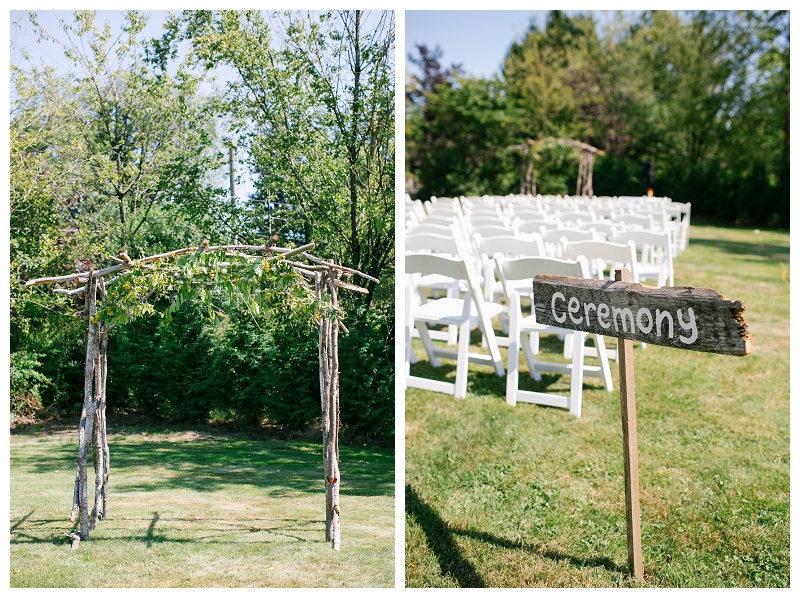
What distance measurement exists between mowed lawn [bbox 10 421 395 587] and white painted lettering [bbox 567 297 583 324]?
90 cm

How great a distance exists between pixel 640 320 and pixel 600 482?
142 cm

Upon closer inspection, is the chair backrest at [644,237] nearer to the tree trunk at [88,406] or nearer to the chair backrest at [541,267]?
the chair backrest at [541,267]

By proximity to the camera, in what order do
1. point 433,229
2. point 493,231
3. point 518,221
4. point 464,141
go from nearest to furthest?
point 433,229, point 493,231, point 518,221, point 464,141

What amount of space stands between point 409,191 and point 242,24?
807 inches

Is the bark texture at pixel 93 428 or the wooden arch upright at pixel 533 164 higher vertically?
the wooden arch upright at pixel 533 164

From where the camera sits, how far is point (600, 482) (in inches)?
126

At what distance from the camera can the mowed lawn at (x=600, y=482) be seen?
2.54 meters

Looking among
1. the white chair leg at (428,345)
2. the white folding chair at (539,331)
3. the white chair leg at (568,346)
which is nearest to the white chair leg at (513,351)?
the white folding chair at (539,331)

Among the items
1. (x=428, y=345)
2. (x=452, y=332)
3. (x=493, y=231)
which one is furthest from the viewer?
(x=493, y=231)

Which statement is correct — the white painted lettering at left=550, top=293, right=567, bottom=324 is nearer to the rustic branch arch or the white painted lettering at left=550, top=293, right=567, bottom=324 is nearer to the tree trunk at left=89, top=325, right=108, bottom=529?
the rustic branch arch

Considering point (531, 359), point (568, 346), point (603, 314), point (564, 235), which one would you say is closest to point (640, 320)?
point (603, 314)

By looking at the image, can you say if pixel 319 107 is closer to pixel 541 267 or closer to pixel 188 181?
pixel 188 181

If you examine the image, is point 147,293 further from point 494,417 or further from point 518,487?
point 494,417

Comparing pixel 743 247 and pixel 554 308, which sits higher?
pixel 554 308
